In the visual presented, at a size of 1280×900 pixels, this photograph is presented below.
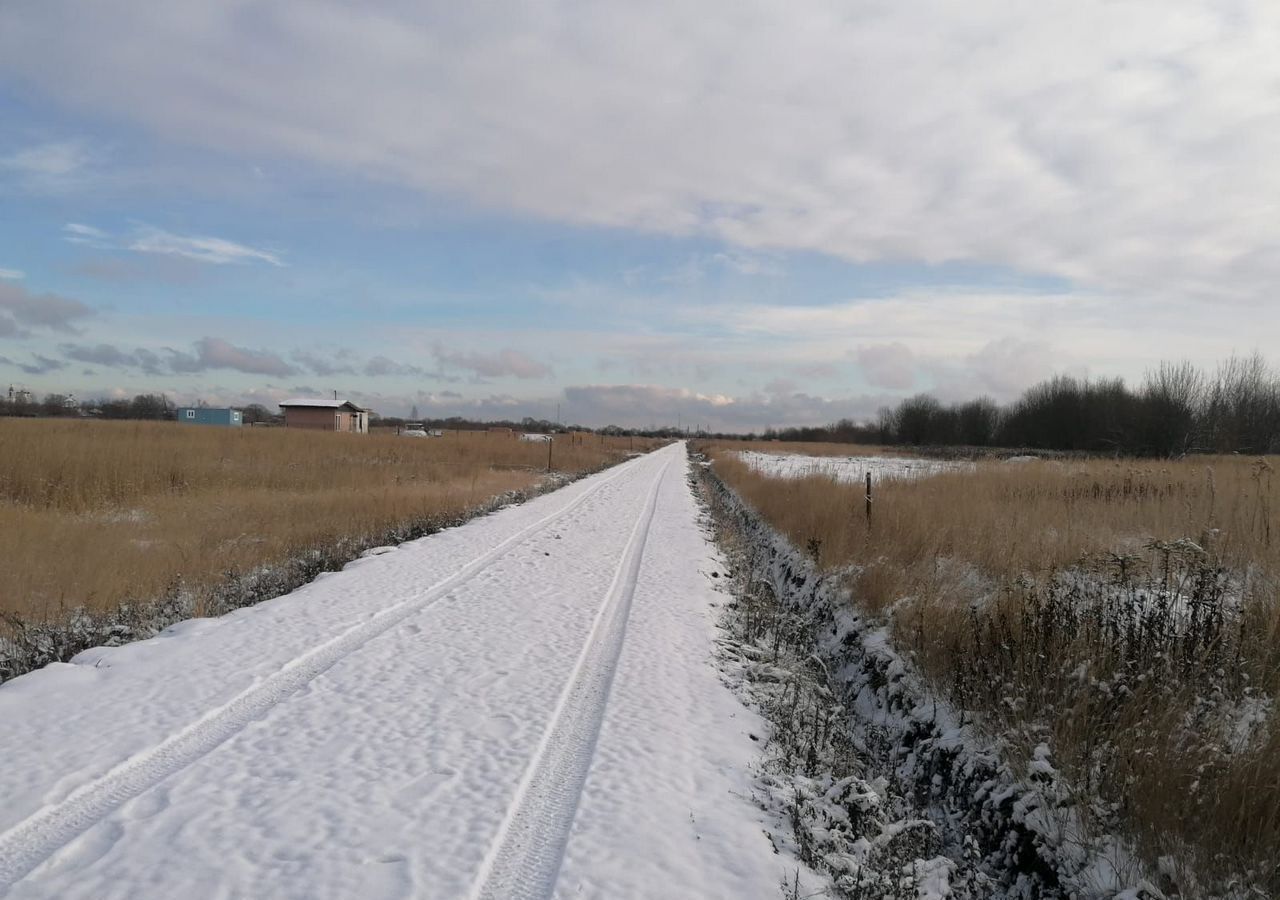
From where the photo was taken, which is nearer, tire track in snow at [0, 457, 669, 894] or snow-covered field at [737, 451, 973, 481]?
tire track in snow at [0, 457, 669, 894]

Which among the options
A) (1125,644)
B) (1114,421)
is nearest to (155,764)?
(1125,644)

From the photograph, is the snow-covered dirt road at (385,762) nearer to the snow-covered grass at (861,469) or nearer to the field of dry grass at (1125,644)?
the field of dry grass at (1125,644)

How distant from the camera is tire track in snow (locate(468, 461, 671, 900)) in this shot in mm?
3330

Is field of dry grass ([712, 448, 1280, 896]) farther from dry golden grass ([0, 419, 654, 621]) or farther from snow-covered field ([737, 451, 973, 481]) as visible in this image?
snow-covered field ([737, 451, 973, 481])

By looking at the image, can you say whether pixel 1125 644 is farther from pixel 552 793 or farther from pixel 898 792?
pixel 552 793

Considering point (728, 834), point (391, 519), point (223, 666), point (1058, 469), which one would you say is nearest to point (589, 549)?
point (391, 519)

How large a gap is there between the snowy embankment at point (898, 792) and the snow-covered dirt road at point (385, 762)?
1.30 ft

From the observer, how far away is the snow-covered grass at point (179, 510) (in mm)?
8445

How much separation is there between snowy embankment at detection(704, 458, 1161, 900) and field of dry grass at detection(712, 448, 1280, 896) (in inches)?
8.1

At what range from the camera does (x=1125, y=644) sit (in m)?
5.21

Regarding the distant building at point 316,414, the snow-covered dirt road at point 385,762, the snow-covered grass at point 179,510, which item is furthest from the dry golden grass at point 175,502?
the distant building at point 316,414

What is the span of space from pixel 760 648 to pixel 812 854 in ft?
13.4

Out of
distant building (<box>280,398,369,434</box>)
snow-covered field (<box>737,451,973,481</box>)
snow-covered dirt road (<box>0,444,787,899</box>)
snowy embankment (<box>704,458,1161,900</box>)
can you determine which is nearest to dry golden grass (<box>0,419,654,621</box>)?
snow-covered dirt road (<box>0,444,787,899</box>)

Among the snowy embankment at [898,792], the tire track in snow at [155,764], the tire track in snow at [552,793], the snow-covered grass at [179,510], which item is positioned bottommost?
the snowy embankment at [898,792]
